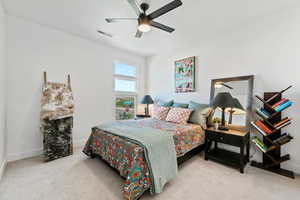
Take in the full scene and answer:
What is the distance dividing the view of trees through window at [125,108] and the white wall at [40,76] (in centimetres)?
39

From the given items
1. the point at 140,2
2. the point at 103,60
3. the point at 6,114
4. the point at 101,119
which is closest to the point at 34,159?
the point at 6,114

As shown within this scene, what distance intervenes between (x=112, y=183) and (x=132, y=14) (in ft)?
9.01

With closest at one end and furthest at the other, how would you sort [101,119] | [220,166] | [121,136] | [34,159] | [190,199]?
[190,199] → [121,136] → [220,166] → [34,159] → [101,119]

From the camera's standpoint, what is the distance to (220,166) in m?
2.23

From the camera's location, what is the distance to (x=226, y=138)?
2199 millimetres

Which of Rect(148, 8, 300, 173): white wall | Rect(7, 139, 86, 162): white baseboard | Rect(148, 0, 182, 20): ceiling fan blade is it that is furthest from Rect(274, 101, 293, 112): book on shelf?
Rect(7, 139, 86, 162): white baseboard

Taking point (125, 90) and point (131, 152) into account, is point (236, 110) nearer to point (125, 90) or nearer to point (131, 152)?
point (131, 152)

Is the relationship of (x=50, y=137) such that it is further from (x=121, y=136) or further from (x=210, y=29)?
(x=210, y=29)

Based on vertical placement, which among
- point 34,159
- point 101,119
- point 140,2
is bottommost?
point 34,159

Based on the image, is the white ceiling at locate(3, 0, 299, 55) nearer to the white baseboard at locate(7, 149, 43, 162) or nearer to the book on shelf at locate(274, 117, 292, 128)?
the book on shelf at locate(274, 117, 292, 128)

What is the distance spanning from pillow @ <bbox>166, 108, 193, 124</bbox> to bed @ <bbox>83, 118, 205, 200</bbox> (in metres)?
0.32

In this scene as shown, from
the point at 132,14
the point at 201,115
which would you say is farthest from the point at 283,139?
the point at 132,14

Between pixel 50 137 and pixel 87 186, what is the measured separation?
1381mm

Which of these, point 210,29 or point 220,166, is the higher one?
point 210,29
